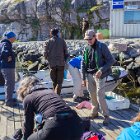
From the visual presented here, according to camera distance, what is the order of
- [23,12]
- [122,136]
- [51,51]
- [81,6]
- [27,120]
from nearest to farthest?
[122,136] → [27,120] → [51,51] → [81,6] → [23,12]

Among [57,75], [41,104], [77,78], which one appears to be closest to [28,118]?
[41,104]

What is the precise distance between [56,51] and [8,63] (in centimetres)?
101

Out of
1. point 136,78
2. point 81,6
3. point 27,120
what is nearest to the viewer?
point 27,120

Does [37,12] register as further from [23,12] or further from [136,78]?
[136,78]

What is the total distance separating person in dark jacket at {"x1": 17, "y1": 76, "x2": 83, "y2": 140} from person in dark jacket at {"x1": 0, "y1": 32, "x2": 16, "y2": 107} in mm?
3173

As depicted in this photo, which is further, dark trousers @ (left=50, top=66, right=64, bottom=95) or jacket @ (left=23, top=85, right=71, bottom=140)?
dark trousers @ (left=50, top=66, right=64, bottom=95)

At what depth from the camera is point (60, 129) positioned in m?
3.52

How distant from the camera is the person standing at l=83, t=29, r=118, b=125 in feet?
18.3

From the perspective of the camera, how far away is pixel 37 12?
28.5 metres

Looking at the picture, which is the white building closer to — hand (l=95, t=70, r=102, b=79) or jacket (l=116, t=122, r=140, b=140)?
hand (l=95, t=70, r=102, b=79)

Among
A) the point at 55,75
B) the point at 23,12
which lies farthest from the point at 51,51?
the point at 23,12

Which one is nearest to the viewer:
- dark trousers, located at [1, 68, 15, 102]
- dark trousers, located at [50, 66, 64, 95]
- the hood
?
the hood

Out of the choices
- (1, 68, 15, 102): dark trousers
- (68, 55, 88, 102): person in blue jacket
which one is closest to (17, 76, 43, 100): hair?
(1, 68, 15, 102): dark trousers

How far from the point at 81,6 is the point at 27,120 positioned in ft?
78.1
